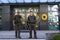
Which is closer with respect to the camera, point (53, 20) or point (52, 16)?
point (53, 20)

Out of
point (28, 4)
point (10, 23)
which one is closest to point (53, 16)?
point (28, 4)

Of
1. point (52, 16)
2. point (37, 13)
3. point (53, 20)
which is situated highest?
point (37, 13)

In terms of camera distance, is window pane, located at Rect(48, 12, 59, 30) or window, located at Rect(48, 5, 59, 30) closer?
window pane, located at Rect(48, 12, 59, 30)

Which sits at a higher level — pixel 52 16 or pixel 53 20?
pixel 52 16

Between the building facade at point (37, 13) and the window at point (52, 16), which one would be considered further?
the window at point (52, 16)

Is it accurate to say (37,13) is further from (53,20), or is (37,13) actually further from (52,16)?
(53,20)

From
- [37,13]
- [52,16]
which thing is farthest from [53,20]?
[37,13]

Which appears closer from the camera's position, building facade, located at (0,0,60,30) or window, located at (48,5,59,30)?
building facade, located at (0,0,60,30)

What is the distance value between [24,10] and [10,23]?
256 centimetres

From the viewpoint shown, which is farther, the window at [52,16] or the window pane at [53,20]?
the window at [52,16]

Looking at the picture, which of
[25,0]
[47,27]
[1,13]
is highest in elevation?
[25,0]

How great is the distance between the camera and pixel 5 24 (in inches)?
992

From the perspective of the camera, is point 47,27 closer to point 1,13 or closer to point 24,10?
point 24,10

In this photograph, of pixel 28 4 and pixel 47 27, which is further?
pixel 28 4
